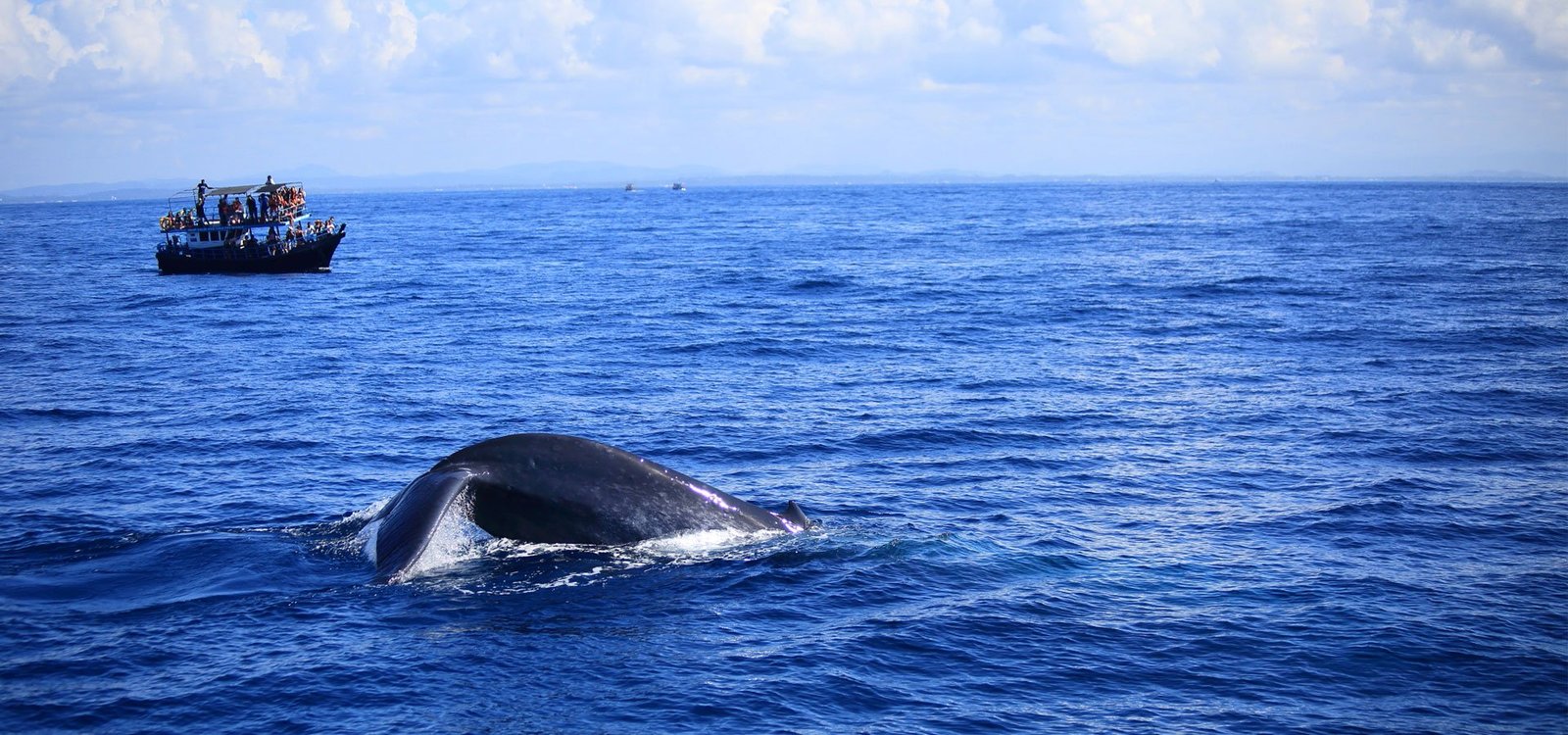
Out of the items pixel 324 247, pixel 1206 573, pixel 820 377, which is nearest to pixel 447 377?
pixel 820 377

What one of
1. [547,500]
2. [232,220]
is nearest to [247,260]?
[232,220]

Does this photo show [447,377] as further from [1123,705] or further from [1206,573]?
[1123,705]

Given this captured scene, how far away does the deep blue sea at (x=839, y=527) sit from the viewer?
9.81 metres

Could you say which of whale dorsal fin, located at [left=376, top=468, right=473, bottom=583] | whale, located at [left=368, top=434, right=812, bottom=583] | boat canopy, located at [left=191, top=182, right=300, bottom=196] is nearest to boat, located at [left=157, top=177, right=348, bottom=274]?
boat canopy, located at [left=191, top=182, right=300, bottom=196]

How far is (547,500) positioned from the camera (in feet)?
35.6

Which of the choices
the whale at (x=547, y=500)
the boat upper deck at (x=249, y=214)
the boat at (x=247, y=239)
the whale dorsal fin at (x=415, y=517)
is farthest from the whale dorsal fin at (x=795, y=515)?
the boat upper deck at (x=249, y=214)

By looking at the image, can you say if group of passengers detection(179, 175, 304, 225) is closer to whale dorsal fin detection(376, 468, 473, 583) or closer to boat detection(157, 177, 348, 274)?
boat detection(157, 177, 348, 274)

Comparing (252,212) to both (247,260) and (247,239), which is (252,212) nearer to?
(247,239)

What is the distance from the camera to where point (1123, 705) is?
32.2 feet

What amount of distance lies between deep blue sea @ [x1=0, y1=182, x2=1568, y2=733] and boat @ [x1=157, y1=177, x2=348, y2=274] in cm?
2497

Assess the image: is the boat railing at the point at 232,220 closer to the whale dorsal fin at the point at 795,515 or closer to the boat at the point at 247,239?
the boat at the point at 247,239

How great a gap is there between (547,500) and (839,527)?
457 centimetres

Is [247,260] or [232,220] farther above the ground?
[232,220]

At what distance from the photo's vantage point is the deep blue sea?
32.2 feet
